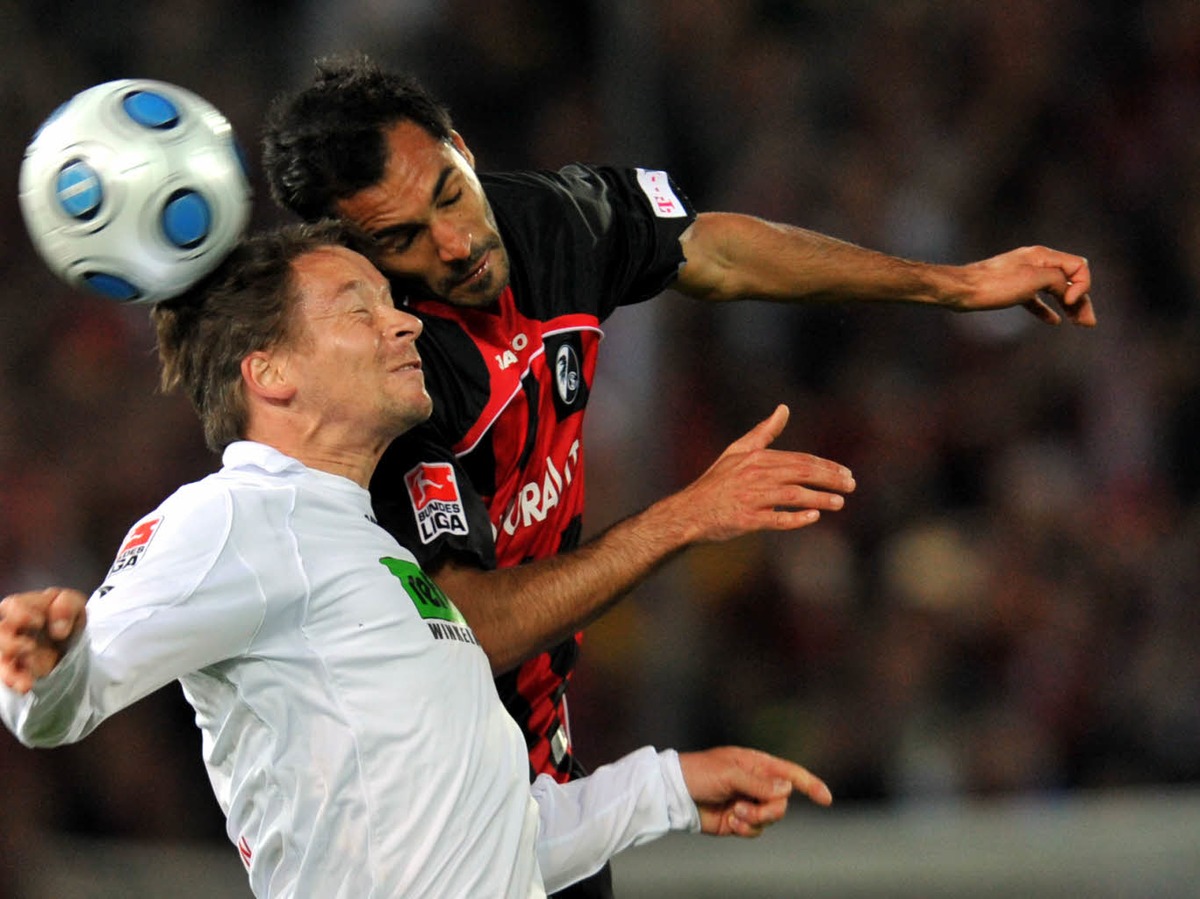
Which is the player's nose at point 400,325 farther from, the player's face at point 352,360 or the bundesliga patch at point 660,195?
the bundesliga patch at point 660,195

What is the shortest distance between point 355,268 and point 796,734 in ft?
13.1

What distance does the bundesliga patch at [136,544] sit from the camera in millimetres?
2604

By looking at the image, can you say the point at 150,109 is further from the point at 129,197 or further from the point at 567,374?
the point at 567,374

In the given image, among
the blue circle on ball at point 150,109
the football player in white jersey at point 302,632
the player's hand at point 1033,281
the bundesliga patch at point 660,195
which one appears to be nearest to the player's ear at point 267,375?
the football player in white jersey at point 302,632

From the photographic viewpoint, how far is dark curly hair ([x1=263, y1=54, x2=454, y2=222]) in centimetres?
351

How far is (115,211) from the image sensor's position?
3008mm

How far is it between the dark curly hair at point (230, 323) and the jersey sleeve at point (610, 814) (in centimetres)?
102

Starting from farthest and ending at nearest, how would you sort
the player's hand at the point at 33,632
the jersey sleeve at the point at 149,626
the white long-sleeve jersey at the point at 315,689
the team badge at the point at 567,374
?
the team badge at the point at 567,374 → the white long-sleeve jersey at the point at 315,689 → the jersey sleeve at the point at 149,626 → the player's hand at the point at 33,632

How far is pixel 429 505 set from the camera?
330cm

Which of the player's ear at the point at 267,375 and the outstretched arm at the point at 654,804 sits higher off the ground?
the player's ear at the point at 267,375

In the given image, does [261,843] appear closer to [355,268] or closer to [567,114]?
[355,268]

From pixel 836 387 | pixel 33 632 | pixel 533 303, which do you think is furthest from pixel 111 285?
pixel 836 387

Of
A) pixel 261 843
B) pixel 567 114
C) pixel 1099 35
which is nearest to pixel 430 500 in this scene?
pixel 261 843

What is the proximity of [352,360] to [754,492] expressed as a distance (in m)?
0.80
